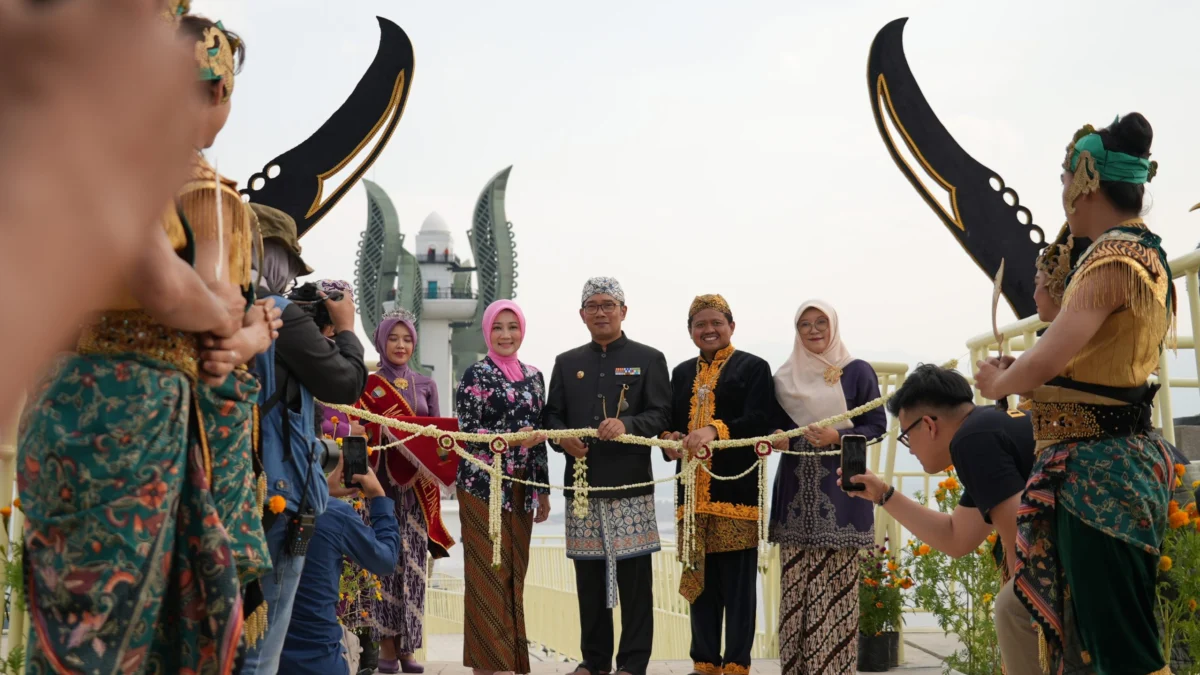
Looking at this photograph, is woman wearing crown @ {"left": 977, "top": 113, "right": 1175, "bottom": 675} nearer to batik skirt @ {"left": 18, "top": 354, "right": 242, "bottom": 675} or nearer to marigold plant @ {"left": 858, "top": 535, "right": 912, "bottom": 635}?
batik skirt @ {"left": 18, "top": 354, "right": 242, "bottom": 675}

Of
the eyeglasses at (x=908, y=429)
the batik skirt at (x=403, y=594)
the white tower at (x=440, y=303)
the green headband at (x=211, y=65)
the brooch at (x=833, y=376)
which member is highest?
the white tower at (x=440, y=303)

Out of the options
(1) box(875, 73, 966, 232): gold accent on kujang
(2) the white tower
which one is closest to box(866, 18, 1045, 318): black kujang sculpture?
(1) box(875, 73, 966, 232): gold accent on kujang

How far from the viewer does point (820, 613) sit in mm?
4730

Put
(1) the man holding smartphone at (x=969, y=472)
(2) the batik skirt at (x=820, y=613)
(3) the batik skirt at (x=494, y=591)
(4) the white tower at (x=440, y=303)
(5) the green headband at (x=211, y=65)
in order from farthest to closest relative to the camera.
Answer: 1. (4) the white tower at (x=440, y=303)
2. (3) the batik skirt at (x=494, y=591)
3. (2) the batik skirt at (x=820, y=613)
4. (1) the man holding smartphone at (x=969, y=472)
5. (5) the green headband at (x=211, y=65)

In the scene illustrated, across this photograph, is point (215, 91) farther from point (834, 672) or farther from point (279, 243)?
point (834, 672)

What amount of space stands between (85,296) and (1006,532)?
291 cm

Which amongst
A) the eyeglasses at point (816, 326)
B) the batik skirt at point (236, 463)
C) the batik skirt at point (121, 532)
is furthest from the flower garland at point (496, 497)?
the batik skirt at point (121, 532)

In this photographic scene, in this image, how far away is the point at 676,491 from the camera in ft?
17.0

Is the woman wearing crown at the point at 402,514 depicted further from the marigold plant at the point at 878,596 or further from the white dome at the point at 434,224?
the white dome at the point at 434,224

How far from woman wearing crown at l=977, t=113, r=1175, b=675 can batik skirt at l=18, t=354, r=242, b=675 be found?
179 cm

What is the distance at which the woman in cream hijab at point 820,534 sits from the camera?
4715 millimetres

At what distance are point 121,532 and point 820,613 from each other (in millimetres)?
3458

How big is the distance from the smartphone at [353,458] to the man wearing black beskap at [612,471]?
1657 mm

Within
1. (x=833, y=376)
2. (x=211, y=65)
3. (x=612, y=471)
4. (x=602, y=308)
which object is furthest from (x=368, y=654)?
(x=211, y=65)
